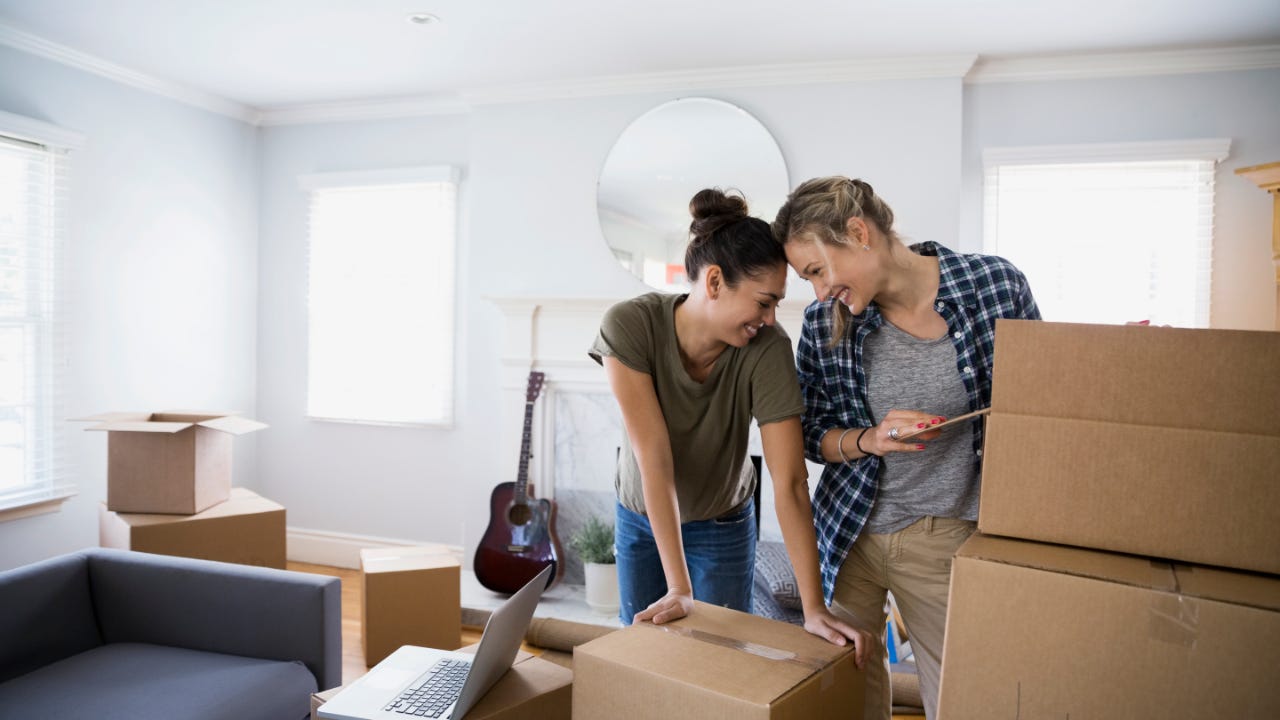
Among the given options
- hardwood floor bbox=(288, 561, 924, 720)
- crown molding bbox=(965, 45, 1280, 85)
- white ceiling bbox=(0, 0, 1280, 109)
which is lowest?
hardwood floor bbox=(288, 561, 924, 720)

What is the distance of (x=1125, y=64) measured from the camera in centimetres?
332

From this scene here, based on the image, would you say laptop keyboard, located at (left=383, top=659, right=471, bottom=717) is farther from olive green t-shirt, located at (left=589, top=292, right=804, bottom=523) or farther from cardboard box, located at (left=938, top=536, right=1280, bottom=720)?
cardboard box, located at (left=938, top=536, right=1280, bottom=720)

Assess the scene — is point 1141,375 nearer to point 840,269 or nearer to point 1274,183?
point 840,269

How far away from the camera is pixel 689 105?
3.70m

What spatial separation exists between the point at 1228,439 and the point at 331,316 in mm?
4230

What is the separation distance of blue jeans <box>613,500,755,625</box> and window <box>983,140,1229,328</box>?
2155 mm

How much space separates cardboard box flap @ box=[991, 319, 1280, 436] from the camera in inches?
33.0

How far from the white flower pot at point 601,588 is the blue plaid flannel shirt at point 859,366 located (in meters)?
2.18

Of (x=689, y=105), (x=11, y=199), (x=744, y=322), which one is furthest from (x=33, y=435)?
(x=744, y=322)

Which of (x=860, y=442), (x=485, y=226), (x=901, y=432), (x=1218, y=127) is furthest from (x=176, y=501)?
(x=1218, y=127)

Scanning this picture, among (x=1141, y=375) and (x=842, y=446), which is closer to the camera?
(x=1141, y=375)

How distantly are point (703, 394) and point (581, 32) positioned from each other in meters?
2.09

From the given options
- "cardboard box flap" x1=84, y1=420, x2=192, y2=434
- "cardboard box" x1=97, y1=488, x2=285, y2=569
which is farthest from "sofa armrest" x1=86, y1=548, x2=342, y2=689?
"cardboard box flap" x1=84, y1=420, x2=192, y2=434

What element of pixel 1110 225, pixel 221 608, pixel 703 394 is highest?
pixel 1110 225
